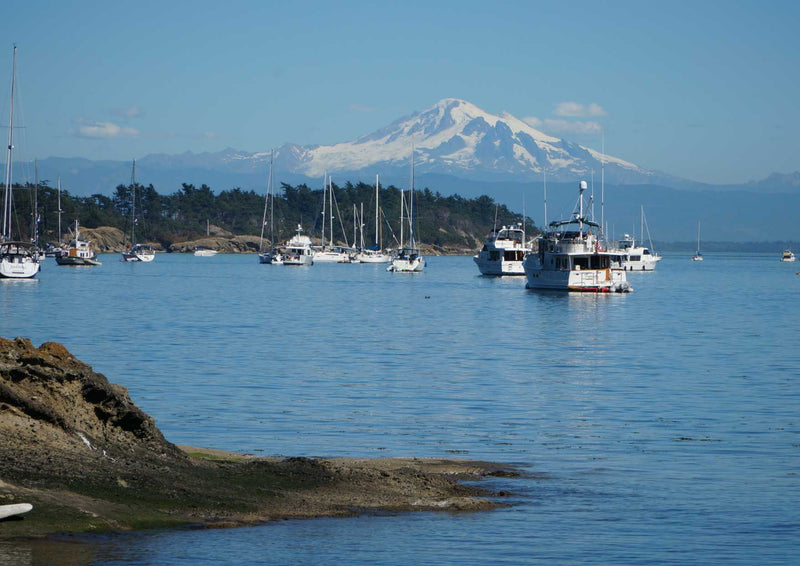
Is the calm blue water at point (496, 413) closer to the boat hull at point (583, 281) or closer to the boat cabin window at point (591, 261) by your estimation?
the boat hull at point (583, 281)

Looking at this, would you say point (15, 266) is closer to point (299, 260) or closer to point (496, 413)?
point (496, 413)

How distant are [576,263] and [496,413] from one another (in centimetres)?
6724

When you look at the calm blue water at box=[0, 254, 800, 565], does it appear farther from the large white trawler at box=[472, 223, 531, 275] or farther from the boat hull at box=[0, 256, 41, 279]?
the large white trawler at box=[472, 223, 531, 275]

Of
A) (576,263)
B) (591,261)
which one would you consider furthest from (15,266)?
(591,261)

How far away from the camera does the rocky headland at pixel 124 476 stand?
16.2 metres

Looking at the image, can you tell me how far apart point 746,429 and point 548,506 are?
9.66 meters

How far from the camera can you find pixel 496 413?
1154 inches

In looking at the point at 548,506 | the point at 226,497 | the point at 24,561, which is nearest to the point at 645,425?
the point at 548,506

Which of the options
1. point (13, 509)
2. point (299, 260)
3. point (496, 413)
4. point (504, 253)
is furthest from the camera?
point (299, 260)

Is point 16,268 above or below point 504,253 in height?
below

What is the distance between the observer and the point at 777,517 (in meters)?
18.2

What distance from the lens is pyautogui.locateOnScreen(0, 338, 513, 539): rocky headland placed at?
53.2 ft

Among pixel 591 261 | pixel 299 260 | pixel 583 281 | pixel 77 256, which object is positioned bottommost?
pixel 583 281

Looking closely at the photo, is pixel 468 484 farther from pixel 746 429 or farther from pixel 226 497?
pixel 746 429
